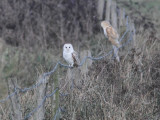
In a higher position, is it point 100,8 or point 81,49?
point 100,8

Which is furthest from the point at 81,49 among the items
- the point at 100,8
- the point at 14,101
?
the point at 14,101

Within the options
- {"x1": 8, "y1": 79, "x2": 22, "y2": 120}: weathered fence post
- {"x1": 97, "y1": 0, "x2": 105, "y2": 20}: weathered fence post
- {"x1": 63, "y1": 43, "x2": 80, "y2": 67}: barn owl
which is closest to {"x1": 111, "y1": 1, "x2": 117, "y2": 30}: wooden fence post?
{"x1": 97, "y1": 0, "x2": 105, "y2": 20}: weathered fence post

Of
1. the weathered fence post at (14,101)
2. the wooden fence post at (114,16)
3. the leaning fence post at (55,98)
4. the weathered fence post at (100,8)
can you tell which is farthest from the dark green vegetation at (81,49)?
the weathered fence post at (14,101)

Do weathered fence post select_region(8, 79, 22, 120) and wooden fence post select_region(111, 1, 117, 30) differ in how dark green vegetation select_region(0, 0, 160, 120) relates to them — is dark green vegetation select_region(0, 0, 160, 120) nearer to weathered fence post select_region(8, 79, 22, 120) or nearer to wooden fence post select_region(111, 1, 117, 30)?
wooden fence post select_region(111, 1, 117, 30)

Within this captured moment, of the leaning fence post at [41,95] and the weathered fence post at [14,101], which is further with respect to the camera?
the leaning fence post at [41,95]

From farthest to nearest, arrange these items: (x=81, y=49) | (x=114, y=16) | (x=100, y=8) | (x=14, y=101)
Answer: (x=100, y=8)
(x=81, y=49)
(x=114, y=16)
(x=14, y=101)

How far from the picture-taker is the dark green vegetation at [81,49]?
4.71 meters

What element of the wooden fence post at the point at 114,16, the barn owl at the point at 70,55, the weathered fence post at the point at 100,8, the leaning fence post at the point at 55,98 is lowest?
the leaning fence post at the point at 55,98

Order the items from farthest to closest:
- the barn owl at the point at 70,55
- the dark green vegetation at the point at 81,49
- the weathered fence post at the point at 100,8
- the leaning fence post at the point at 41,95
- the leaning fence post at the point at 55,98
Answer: the weathered fence post at the point at 100,8, the barn owl at the point at 70,55, the dark green vegetation at the point at 81,49, the leaning fence post at the point at 55,98, the leaning fence post at the point at 41,95

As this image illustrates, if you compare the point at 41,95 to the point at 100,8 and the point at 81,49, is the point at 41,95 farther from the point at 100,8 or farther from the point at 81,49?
the point at 100,8

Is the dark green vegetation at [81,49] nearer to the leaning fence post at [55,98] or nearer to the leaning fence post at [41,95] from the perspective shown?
the leaning fence post at [55,98]

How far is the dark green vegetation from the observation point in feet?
15.5

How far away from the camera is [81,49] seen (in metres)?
9.40

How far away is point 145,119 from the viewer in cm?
485
